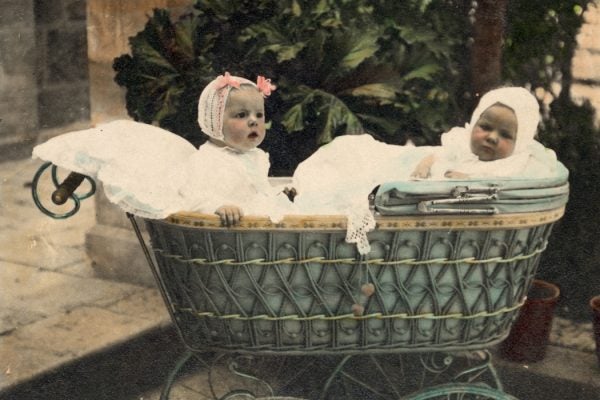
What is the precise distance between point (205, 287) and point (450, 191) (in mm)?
767

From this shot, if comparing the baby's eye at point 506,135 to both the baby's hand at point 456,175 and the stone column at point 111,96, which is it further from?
the stone column at point 111,96

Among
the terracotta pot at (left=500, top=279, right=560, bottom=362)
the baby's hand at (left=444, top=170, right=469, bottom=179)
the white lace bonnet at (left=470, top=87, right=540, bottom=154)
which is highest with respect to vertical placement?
the white lace bonnet at (left=470, top=87, right=540, bottom=154)

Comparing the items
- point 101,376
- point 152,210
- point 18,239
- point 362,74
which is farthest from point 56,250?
point 152,210

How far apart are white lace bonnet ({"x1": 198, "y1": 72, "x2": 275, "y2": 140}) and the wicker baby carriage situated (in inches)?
16.5

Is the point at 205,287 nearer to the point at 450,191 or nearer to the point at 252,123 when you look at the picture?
the point at 252,123

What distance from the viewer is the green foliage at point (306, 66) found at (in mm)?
3551

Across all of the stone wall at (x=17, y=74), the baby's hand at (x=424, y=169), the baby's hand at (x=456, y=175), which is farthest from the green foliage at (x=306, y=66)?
the stone wall at (x=17, y=74)

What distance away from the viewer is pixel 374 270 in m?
2.70

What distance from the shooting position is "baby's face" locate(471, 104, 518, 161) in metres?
2.98

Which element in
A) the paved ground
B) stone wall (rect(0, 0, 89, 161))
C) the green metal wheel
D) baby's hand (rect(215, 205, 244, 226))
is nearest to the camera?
baby's hand (rect(215, 205, 244, 226))

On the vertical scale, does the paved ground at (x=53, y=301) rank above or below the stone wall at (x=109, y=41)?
below

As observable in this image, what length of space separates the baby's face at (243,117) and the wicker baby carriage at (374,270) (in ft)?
1.39

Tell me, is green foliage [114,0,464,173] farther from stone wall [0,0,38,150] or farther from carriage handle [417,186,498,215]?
stone wall [0,0,38,150]

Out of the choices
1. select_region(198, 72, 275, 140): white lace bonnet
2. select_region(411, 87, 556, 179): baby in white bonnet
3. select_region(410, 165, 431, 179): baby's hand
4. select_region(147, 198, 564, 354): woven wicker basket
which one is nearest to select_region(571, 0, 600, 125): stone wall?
select_region(411, 87, 556, 179): baby in white bonnet
